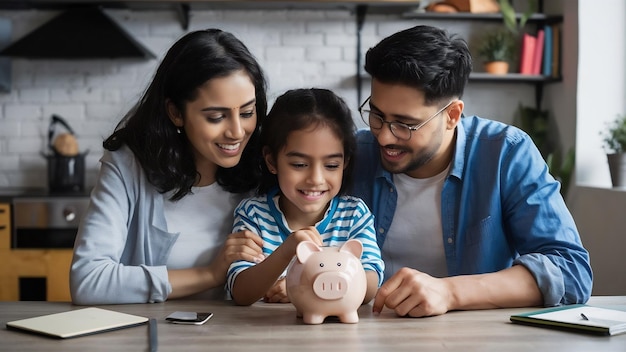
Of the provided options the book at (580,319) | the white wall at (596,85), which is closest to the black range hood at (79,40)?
the white wall at (596,85)

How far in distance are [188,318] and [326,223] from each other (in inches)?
17.4

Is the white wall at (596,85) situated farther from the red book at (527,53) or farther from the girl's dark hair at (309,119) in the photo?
the girl's dark hair at (309,119)

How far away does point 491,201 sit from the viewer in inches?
74.8

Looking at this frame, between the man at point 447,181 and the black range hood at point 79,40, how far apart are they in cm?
222

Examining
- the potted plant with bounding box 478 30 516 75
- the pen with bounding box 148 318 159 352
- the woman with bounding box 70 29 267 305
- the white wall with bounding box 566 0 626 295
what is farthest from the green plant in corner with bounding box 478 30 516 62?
the pen with bounding box 148 318 159 352

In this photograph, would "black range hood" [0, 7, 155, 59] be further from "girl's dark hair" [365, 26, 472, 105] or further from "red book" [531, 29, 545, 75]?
"girl's dark hair" [365, 26, 472, 105]

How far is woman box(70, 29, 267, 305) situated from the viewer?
1.69 meters

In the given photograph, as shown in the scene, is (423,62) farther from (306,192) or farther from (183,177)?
(183,177)

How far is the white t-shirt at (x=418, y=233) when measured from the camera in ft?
6.55

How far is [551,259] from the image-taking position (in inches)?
67.5

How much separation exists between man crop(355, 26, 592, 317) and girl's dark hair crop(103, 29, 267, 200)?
0.31 metres

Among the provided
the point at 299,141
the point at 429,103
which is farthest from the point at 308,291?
the point at 429,103

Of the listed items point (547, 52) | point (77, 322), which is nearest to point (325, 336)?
point (77, 322)

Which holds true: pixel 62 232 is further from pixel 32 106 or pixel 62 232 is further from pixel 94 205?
pixel 94 205
